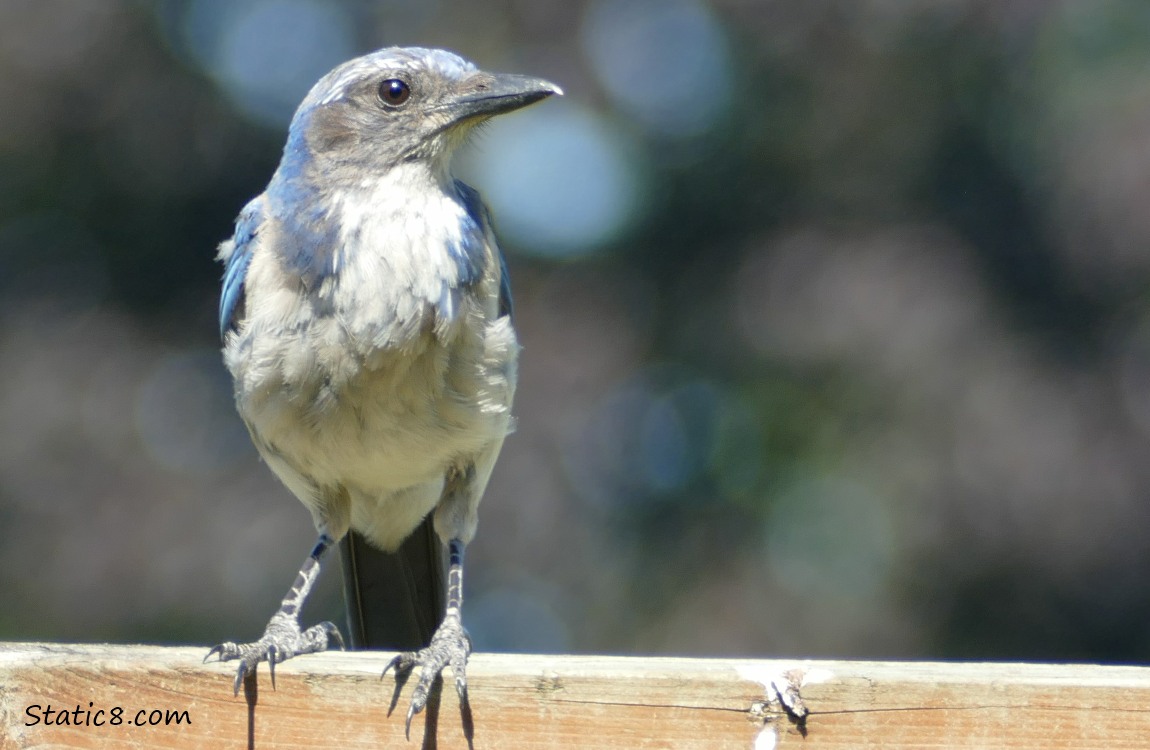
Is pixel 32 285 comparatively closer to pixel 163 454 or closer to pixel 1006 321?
pixel 163 454

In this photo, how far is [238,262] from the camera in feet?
14.3

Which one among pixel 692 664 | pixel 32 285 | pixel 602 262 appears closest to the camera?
pixel 692 664

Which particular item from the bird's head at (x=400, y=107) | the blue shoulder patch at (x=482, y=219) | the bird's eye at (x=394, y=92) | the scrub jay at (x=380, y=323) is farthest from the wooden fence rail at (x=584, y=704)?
the bird's eye at (x=394, y=92)

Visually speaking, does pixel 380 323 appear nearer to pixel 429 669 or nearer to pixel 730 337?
pixel 429 669

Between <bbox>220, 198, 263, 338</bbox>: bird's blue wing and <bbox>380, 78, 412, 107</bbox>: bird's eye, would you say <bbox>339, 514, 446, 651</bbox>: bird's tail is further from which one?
<bbox>380, 78, 412, 107</bbox>: bird's eye

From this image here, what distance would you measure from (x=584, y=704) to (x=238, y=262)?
2.03 meters

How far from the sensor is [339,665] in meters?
3.15

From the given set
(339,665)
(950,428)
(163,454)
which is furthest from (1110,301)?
(339,665)

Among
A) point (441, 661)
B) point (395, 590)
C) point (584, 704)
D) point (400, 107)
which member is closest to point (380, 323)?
point (400, 107)

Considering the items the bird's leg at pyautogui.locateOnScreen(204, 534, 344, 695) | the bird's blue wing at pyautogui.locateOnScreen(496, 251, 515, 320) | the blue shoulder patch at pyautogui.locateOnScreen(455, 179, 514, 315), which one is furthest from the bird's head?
the bird's leg at pyautogui.locateOnScreen(204, 534, 344, 695)

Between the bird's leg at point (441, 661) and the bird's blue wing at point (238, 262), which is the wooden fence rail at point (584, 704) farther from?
the bird's blue wing at point (238, 262)

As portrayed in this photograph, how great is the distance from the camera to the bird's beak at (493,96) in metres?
4.24

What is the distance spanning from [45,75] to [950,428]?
18.5 ft

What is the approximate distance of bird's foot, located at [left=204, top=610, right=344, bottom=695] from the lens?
3.22m
